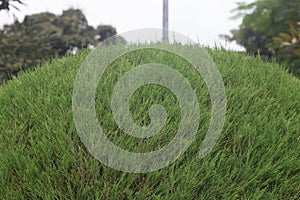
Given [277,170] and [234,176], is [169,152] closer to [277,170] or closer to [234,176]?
[234,176]

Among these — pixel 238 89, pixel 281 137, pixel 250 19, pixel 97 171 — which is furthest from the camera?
pixel 250 19

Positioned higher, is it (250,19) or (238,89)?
(238,89)

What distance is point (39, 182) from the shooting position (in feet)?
9.62

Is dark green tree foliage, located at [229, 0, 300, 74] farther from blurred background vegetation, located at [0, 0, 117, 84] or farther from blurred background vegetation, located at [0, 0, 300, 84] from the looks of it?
blurred background vegetation, located at [0, 0, 117, 84]

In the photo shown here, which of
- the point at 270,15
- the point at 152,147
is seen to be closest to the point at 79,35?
the point at 270,15

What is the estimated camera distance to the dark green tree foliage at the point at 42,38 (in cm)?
A: 1033

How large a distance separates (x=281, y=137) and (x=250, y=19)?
1542 centimetres

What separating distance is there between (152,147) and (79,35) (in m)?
19.0

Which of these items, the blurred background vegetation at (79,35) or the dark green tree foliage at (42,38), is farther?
the dark green tree foliage at (42,38)

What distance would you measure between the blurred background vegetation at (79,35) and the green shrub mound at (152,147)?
45.4 inches

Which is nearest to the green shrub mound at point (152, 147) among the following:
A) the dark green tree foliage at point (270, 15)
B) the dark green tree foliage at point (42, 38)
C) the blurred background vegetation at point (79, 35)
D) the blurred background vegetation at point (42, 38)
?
the blurred background vegetation at point (79, 35)

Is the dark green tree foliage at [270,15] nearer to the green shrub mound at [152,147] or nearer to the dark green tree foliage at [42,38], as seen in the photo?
the dark green tree foliage at [42,38]

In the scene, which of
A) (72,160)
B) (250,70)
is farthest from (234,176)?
(250,70)

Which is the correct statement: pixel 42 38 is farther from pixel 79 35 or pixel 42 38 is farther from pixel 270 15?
pixel 79 35
